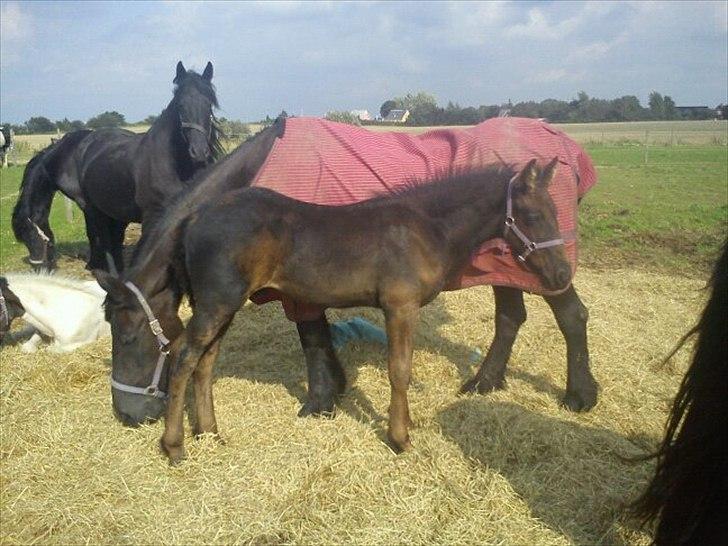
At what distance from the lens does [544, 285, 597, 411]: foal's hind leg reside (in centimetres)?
386

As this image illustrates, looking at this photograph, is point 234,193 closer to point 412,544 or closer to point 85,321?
point 412,544

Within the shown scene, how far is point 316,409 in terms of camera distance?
151 inches

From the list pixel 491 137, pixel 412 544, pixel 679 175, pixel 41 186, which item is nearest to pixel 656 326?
pixel 491 137

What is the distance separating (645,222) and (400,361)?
827 cm

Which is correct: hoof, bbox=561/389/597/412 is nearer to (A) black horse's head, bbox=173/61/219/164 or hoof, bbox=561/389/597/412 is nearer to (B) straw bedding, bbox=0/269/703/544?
(B) straw bedding, bbox=0/269/703/544

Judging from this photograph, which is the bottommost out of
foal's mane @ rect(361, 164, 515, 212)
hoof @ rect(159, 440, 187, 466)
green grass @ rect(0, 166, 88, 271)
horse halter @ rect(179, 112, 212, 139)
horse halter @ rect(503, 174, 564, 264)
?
green grass @ rect(0, 166, 88, 271)

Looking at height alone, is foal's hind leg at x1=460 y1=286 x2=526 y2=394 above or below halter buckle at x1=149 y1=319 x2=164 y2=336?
below

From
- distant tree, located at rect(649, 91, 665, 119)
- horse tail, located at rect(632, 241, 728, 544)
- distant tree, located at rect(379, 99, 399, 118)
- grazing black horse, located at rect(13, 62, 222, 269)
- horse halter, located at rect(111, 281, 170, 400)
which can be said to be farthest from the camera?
distant tree, located at rect(649, 91, 665, 119)

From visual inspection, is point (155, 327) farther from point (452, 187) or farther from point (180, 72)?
point (180, 72)

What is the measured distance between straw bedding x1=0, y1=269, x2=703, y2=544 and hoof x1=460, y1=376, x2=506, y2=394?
81mm

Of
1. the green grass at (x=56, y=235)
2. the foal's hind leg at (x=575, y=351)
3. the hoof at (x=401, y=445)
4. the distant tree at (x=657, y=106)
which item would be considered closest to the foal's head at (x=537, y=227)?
the foal's hind leg at (x=575, y=351)

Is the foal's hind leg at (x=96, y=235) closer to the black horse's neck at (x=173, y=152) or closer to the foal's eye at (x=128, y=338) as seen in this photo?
the black horse's neck at (x=173, y=152)

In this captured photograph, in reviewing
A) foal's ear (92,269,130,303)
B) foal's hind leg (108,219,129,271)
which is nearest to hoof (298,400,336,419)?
foal's ear (92,269,130,303)

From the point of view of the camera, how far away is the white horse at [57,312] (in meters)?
5.15
